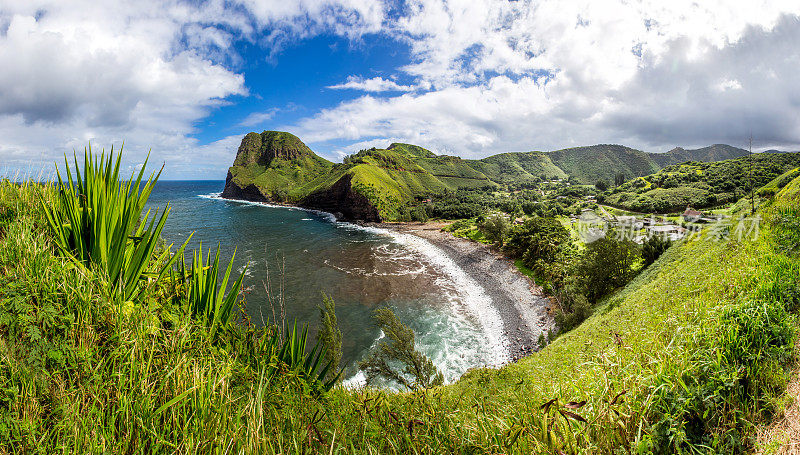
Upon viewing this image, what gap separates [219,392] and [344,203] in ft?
278

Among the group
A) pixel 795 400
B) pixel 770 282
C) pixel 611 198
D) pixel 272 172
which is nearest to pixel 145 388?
pixel 795 400

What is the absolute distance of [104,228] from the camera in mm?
2592

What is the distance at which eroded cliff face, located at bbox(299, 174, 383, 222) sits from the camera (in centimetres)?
7688

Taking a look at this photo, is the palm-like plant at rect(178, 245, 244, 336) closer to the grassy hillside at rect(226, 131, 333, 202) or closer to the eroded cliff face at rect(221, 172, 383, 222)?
the eroded cliff face at rect(221, 172, 383, 222)

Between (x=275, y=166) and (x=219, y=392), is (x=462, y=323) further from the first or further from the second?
(x=275, y=166)

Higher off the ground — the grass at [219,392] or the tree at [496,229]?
the grass at [219,392]

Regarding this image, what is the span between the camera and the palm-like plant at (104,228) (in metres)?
2.59

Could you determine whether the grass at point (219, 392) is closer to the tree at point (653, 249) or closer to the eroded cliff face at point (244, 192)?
the tree at point (653, 249)

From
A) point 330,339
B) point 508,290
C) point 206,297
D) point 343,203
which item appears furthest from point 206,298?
point 343,203

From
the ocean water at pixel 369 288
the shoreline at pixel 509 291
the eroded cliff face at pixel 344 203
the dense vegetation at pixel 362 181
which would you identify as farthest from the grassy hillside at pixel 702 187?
the eroded cliff face at pixel 344 203

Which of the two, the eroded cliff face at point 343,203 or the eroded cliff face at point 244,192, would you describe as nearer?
the eroded cliff face at point 343,203

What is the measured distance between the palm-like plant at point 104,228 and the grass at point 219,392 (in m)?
0.14

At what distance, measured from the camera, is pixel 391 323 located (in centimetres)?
1337

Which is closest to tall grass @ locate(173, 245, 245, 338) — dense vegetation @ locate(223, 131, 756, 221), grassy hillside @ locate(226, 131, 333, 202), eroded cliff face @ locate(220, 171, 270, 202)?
dense vegetation @ locate(223, 131, 756, 221)
